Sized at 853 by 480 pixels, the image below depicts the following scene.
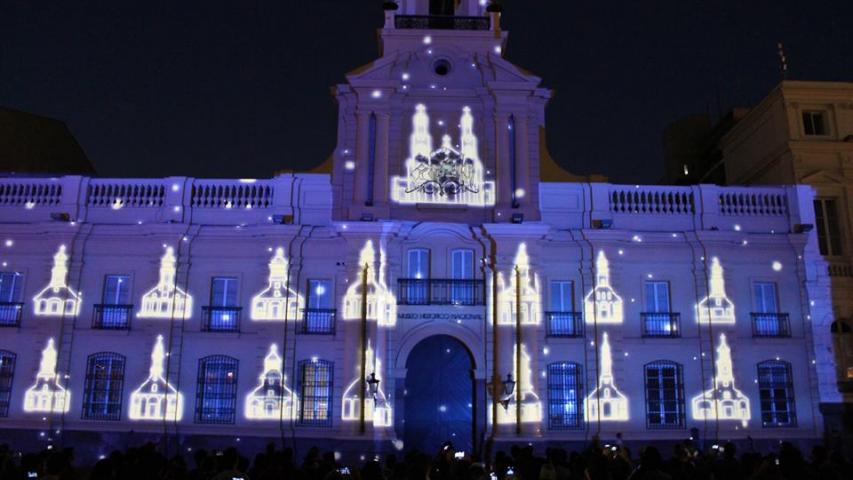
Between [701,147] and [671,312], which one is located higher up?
[701,147]

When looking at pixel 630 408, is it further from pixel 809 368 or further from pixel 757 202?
pixel 757 202

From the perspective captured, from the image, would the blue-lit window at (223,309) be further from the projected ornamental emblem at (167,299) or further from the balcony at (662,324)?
the balcony at (662,324)

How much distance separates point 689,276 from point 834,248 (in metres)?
5.27

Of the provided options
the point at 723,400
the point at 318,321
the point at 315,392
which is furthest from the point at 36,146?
the point at 723,400

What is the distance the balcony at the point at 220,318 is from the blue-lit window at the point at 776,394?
16.5 metres

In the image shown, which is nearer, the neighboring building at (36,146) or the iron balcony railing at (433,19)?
the iron balcony railing at (433,19)

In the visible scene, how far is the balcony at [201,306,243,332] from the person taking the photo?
75.1 ft

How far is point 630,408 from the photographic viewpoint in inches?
882

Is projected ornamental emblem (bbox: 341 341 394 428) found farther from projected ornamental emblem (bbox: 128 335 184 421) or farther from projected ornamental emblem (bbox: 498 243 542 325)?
projected ornamental emblem (bbox: 128 335 184 421)

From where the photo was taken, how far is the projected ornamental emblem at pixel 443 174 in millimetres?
23281

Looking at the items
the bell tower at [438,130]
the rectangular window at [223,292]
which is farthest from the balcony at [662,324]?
the rectangular window at [223,292]

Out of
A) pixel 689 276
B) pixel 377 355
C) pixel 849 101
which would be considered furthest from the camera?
pixel 849 101

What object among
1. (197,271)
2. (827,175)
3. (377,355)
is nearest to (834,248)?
(827,175)

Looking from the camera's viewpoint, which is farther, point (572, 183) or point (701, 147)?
point (701, 147)
